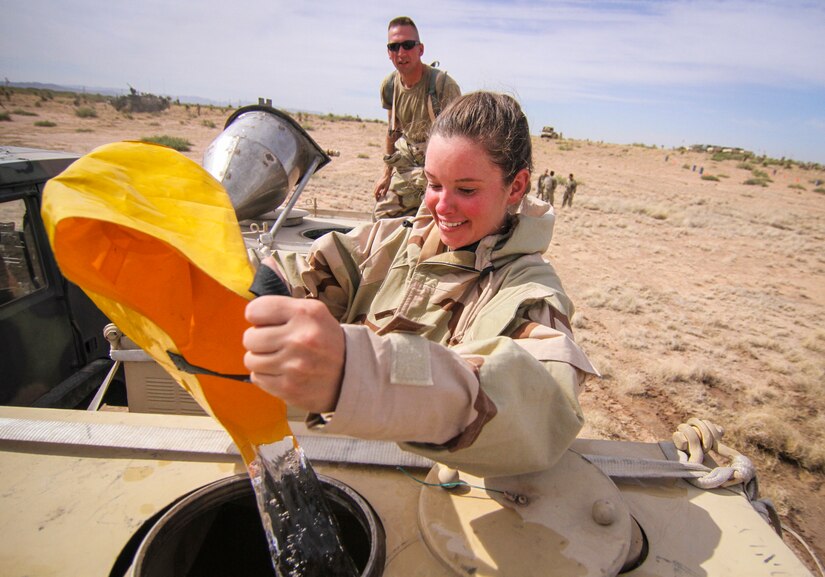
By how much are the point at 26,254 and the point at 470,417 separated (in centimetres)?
314

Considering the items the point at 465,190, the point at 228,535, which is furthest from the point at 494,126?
the point at 228,535

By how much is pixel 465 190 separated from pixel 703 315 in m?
6.81

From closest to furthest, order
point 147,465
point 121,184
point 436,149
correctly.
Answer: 1. point 121,184
2. point 147,465
3. point 436,149

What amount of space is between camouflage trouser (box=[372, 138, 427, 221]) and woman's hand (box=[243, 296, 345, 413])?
12.0 ft

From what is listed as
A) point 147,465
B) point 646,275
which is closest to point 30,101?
point 646,275

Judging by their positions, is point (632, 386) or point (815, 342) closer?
point (632, 386)

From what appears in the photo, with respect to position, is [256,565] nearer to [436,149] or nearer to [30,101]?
[436,149]

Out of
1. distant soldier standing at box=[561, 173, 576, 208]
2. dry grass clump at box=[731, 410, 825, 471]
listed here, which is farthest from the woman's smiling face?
distant soldier standing at box=[561, 173, 576, 208]

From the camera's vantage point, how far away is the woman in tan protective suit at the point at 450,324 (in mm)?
792

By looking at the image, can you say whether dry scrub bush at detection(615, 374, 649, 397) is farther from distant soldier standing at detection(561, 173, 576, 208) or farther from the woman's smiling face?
distant soldier standing at detection(561, 173, 576, 208)

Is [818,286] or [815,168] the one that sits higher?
[815,168]

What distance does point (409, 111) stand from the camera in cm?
466

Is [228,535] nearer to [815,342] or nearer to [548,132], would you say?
[815,342]

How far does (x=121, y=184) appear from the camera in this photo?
1068 mm
